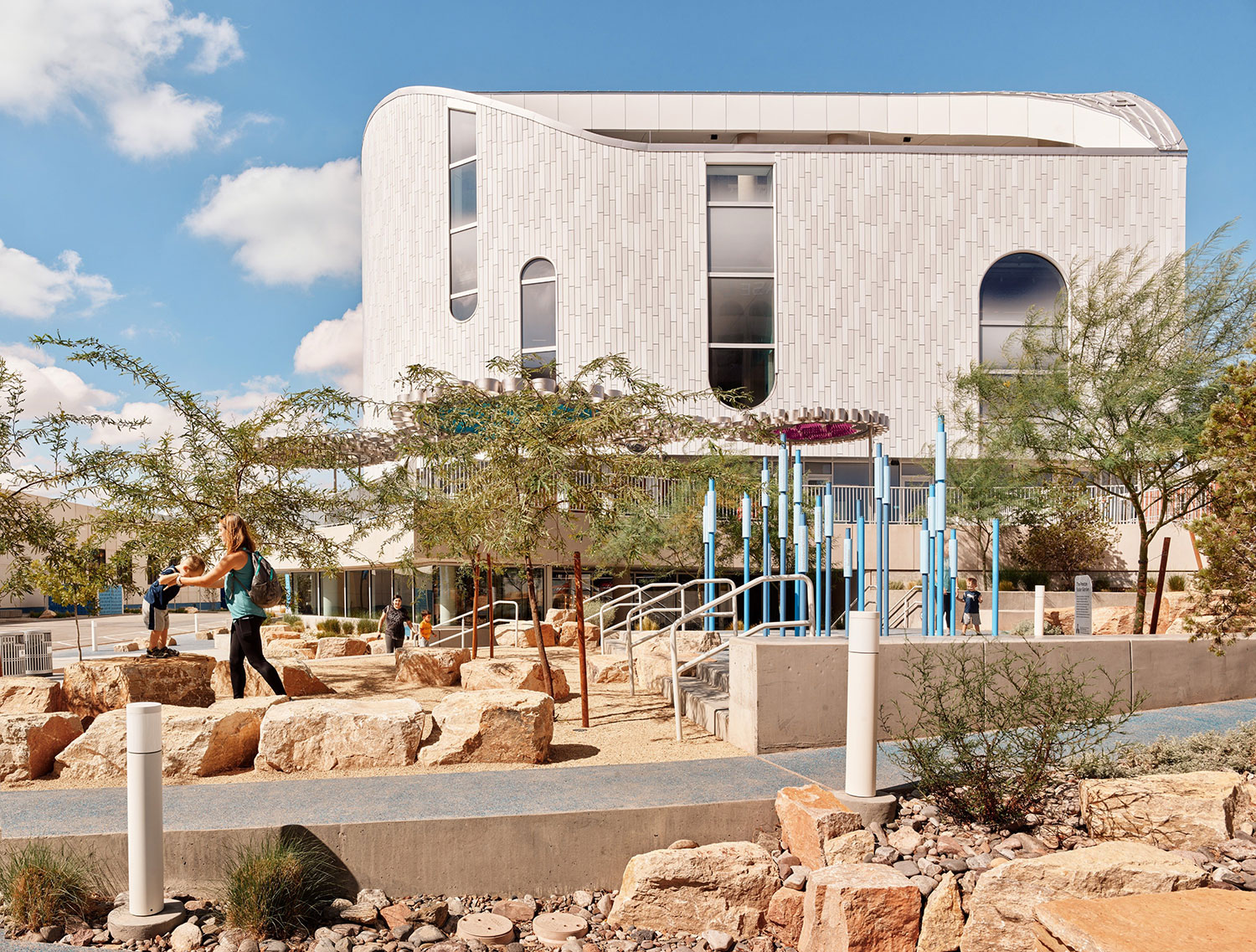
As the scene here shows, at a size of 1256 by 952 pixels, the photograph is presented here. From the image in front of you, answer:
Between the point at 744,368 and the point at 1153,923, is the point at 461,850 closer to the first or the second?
the point at 1153,923

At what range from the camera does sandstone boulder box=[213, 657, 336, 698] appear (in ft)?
31.0

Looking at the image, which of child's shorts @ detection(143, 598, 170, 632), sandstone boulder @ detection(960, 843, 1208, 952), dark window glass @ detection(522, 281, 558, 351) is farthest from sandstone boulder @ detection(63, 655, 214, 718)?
dark window glass @ detection(522, 281, 558, 351)

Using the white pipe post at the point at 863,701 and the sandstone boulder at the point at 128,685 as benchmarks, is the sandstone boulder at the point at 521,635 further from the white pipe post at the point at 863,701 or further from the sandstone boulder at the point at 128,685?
the white pipe post at the point at 863,701

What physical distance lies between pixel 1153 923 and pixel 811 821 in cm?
192

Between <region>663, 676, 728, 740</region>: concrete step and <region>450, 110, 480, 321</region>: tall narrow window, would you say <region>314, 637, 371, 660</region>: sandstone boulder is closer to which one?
<region>663, 676, 728, 740</region>: concrete step

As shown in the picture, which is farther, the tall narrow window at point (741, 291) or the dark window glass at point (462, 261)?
the dark window glass at point (462, 261)

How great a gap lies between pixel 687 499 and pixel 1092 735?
1669 centimetres

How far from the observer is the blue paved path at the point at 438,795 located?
18.4 feet

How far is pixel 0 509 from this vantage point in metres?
9.85

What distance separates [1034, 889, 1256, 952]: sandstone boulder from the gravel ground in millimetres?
3439

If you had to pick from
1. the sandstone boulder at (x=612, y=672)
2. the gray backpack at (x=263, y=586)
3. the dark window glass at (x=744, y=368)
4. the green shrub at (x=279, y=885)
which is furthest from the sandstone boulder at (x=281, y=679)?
the dark window glass at (x=744, y=368)

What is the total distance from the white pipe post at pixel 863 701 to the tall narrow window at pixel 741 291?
92.6ft

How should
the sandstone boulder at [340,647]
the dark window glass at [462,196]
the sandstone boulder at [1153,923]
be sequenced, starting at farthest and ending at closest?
1. the dark window glass at [462,196]
2. the sandstone boulder at [340,647]
3. the sandstone boulder at [1153,923]

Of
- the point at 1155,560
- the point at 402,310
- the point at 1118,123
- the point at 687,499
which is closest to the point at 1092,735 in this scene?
the point at 687,499
